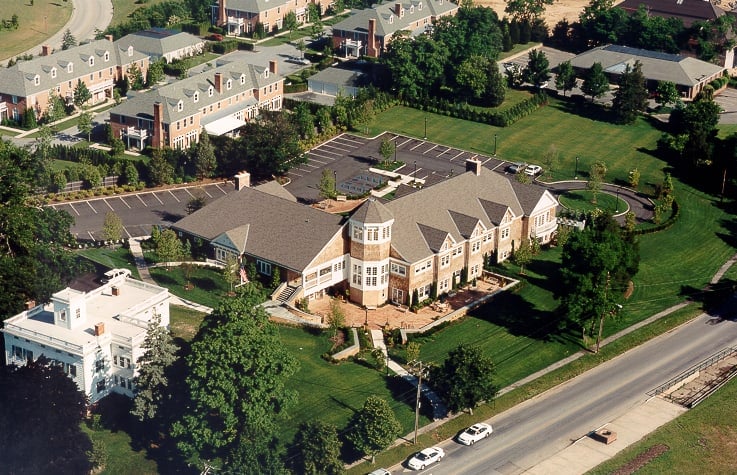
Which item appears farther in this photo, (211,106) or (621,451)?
(211,106)

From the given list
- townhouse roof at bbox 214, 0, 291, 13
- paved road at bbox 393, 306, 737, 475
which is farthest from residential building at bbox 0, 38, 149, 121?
paved road at bbox 393, 306, 737, 475

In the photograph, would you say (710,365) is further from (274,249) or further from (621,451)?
(274,249)

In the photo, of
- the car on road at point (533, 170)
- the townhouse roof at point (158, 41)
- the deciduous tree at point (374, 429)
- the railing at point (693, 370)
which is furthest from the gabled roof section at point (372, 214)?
the townhouse roof at point (158, 41)

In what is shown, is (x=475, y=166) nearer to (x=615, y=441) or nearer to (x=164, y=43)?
(x=615, y=441)

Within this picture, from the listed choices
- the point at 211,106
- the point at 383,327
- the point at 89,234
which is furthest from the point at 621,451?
the point at 211,106

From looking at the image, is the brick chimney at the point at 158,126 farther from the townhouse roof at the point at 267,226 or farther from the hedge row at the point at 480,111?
the hedge row at the point at 480,111

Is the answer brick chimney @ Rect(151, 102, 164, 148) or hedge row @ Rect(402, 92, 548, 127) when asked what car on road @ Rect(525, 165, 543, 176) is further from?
brick chimney @ Rect(151, 102, 164, 148)

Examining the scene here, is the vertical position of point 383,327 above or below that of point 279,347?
below
